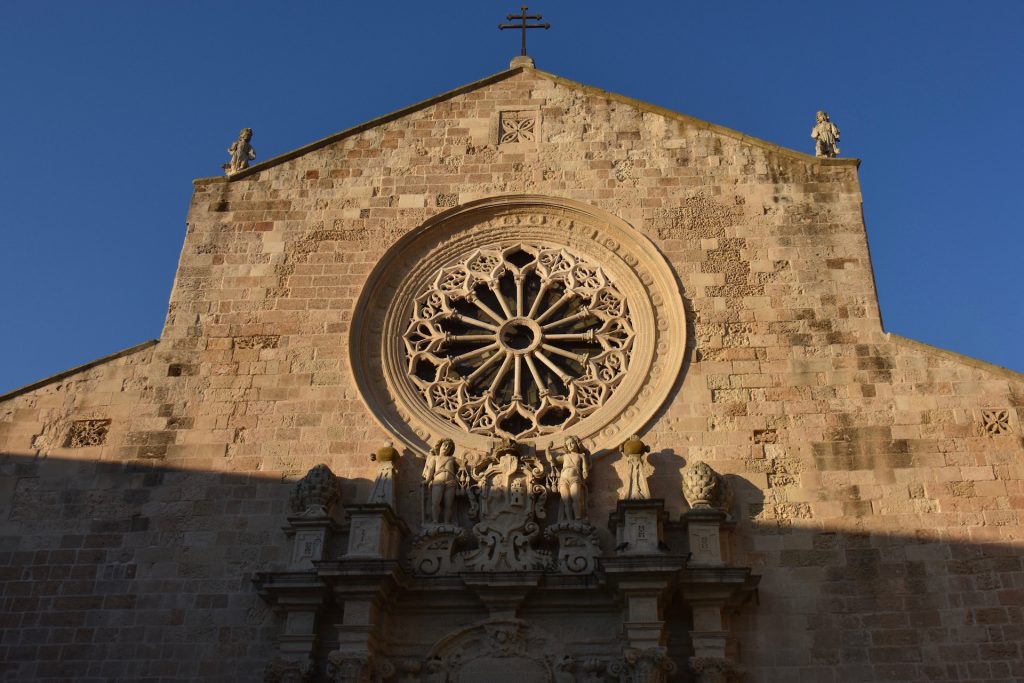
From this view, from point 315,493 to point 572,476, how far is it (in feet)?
8.06

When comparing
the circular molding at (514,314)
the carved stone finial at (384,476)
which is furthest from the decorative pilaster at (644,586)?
the carved stone finial at (384,476)

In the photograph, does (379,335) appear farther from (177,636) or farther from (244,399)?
(177,636)

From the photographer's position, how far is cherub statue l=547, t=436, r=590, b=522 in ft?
33.7

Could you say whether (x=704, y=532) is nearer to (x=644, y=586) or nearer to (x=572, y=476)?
(x=644, y=586)

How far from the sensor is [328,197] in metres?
12.7

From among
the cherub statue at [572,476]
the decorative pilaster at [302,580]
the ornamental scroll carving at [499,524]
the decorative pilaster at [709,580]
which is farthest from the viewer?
the cherub statue at [572,476]

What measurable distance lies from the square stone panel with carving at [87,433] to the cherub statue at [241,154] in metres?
3.49

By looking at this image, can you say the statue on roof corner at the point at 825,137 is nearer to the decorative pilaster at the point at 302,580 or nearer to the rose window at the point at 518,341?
the rose window at the point at 518,341

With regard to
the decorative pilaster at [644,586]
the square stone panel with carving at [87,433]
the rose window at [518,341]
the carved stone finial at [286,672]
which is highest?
the rose window at [518,341]

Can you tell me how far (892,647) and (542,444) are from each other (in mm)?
3716

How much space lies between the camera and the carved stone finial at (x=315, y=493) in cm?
1032

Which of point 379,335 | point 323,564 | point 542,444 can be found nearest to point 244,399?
point 379,335

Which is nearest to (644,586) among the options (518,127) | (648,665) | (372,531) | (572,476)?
(648,665)

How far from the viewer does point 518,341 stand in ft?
38.9
